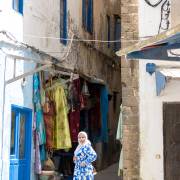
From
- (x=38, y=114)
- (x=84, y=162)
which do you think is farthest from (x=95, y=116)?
(x=84, y=162)

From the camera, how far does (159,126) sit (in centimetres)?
993

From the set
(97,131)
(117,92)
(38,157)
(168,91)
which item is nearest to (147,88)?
(168,91)

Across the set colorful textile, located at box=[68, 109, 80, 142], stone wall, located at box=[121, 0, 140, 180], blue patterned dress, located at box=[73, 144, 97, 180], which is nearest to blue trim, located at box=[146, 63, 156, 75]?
stone wall, located at box=[121, 0, 140, 180]

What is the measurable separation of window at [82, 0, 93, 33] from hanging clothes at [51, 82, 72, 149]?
462 centimetres

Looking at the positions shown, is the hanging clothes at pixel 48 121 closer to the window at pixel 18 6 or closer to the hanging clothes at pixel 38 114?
the hanging clothes at pixel 38 114

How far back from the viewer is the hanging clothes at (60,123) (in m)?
10.8

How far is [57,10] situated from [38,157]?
153 inches

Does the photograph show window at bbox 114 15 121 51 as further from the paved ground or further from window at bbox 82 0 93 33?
the paved ground

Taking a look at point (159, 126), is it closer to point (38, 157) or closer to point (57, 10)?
point (38, 157)

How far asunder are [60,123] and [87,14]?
18.7 feet

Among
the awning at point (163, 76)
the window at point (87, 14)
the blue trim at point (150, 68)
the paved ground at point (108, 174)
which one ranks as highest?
the window at point (87, 14)

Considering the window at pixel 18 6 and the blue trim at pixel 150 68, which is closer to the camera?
the window at pixel 18 6

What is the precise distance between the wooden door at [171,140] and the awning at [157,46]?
3.50 meters

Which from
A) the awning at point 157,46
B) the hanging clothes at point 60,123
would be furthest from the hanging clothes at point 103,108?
the awning at point 157,46
